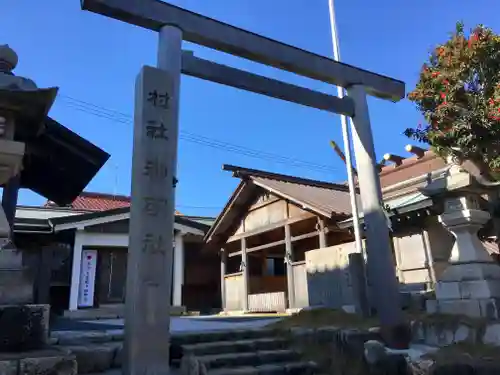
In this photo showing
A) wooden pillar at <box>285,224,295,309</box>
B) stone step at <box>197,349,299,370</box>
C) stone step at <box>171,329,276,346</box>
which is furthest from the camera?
wooden pillar at <box>285,224,295,309</box>

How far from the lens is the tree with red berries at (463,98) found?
735 centimetres

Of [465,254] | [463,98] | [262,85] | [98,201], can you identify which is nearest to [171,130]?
[262,85]

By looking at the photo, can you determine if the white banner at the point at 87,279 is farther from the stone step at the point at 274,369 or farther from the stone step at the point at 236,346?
the stone step at the point at 274,369

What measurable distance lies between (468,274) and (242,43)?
5.12 m

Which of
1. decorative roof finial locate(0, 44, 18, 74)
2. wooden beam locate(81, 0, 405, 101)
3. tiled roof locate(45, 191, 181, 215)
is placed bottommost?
decorative roof finial locate(0, 44, 18, 74)

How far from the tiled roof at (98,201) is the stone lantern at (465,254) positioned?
70.8 ft

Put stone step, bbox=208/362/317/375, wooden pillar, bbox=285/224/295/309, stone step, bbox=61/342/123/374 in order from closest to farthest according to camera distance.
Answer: stone step, bbox=61/342/123/374
stone step, bbox=208/362/317/375
wooden pillar, bbox=285/224/295/309

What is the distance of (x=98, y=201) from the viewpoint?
90.3 ft

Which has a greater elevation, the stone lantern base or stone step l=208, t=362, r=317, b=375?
the stone lantern base

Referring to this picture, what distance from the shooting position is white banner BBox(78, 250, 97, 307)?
53.1 feet

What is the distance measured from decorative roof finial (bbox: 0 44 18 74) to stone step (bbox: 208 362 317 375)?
14.2 feet

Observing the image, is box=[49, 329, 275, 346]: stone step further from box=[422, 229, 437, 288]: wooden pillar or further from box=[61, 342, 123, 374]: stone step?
box=[422, 229, 437, 288]: wooden pillar

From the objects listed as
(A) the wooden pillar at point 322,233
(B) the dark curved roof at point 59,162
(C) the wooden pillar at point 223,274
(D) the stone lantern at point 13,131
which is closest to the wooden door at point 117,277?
(C) the wooden pillar at point 223,274

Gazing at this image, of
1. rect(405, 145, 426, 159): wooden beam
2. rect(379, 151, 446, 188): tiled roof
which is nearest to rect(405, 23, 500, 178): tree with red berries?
rect(379, 151, 446, 188): tiled roof
